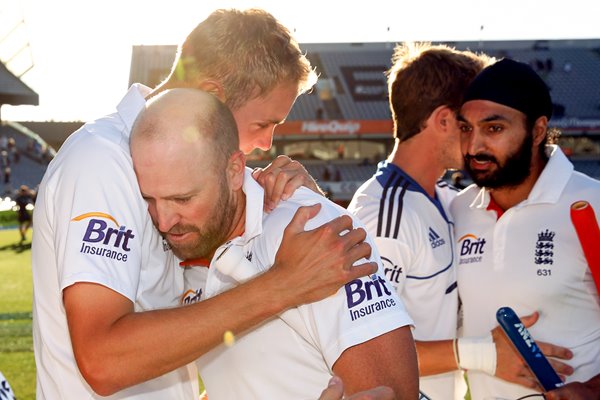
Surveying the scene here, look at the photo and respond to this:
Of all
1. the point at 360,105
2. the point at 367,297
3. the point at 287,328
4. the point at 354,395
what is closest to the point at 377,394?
the point at 354,395

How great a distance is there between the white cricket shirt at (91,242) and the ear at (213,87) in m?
0.24

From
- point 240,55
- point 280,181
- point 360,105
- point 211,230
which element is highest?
point 240,55

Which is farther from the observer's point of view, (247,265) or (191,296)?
(191,296)

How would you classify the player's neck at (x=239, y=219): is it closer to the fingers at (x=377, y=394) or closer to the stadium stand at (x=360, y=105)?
the fingers at (x=377, y=394)

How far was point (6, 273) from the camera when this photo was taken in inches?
720

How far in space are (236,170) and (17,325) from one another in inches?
400

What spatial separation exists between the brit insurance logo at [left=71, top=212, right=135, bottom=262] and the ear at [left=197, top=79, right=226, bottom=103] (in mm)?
667

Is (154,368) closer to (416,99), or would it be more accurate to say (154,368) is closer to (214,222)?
(214,222)

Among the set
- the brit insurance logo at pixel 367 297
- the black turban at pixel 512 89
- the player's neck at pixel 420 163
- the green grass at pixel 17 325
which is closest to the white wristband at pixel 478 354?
the player's neck at pixel 420 163

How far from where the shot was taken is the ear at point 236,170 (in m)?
2.44

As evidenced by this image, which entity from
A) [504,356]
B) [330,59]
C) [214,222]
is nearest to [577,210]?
[504,356]

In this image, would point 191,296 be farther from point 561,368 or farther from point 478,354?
point 561,368

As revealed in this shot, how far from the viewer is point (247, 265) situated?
2.38 meters

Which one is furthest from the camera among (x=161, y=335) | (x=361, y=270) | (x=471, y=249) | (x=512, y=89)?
(x=471, y=249)
